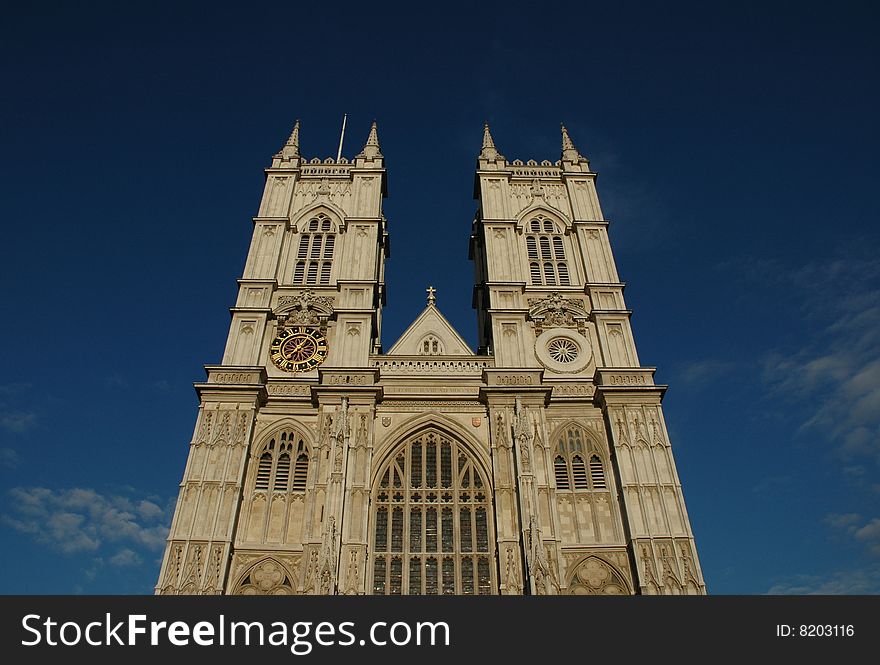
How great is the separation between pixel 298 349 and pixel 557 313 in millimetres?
11753

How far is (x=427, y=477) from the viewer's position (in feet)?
86.8

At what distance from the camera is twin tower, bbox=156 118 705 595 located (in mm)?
23484

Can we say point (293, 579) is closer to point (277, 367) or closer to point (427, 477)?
point (427, 477)

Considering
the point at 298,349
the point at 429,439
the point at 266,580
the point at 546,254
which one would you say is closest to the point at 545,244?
the point at 546,254

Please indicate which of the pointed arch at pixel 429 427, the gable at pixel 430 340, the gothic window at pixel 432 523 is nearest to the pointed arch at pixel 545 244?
the gable at pixel 430 340

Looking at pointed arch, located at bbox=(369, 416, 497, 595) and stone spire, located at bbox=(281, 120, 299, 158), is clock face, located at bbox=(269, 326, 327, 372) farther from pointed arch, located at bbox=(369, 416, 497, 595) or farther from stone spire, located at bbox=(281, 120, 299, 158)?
stone spire, located at bbox=(281, 120, 299, 158)

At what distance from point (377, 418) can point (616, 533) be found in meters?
10.1

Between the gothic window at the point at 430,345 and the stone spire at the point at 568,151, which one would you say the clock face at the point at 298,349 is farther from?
the stone spire at the point at 568,151

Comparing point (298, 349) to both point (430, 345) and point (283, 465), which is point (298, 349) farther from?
point (430, 345)

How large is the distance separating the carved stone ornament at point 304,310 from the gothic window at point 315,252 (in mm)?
1360

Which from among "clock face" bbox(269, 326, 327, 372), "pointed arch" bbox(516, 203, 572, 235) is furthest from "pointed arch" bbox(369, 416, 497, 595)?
"pointed arch" bbox(516, 203, 572, 235)

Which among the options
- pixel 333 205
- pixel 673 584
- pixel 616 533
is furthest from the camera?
pixel 333 205

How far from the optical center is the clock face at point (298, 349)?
29.6m
